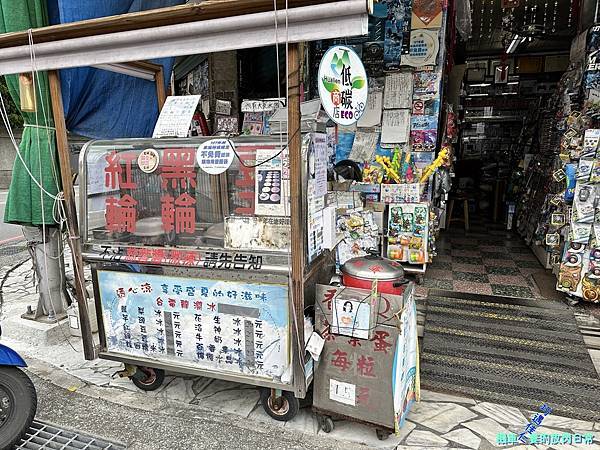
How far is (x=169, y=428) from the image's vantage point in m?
3.19

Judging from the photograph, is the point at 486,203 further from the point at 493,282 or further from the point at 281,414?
the point at 281,414

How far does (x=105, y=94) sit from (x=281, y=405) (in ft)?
11.7

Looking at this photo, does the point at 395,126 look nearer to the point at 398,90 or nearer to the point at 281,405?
the point at 398,90

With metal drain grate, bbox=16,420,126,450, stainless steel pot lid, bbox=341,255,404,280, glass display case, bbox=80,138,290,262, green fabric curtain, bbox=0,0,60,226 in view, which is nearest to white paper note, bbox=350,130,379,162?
stainless steel pot lid, bbox=341,255,404,280

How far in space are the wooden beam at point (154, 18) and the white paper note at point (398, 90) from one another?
155 inches

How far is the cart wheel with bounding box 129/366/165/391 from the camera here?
12.0 ft

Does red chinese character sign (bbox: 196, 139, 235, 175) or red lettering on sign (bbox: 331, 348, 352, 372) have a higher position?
red chinese character sign (bbox: 196, 139, 235, 175)

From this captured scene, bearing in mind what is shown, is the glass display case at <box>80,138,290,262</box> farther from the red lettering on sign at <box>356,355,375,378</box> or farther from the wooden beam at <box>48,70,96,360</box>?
the red lettering on sign at <box>356,355,375,378</box>

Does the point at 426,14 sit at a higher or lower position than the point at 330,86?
higher

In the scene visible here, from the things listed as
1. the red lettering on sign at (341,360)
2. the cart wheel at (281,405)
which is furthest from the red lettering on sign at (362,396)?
the cart wheel at (281,405)

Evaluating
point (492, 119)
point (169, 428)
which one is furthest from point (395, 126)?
point (492, 119)

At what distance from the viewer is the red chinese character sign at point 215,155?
307 centimetres

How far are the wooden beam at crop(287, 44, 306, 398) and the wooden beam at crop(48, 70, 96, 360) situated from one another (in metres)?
1.93

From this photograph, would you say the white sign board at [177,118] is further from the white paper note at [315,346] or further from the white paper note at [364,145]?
the white paper note at [364,145]
